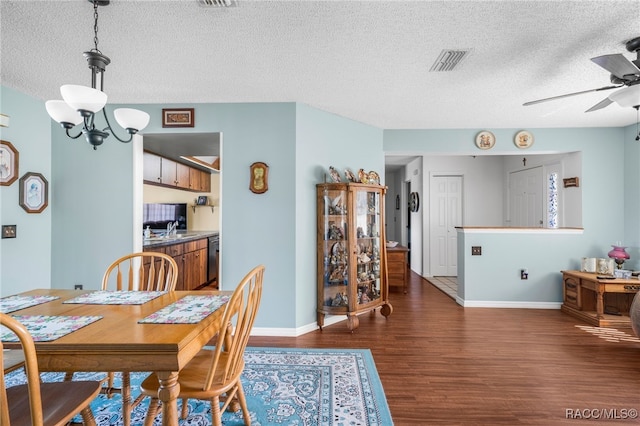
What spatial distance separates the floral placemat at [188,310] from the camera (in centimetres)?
147

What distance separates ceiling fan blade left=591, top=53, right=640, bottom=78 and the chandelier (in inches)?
107

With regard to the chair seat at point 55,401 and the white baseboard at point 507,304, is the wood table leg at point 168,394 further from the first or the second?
the white baseboard at point 507,304

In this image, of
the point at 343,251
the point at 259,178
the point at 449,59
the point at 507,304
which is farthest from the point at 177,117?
the point at 507,304

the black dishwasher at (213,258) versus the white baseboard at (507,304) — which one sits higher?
the black dishwasher at (213,258)

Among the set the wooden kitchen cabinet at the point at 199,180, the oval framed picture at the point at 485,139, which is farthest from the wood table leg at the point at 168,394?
the wooden kitchen cabinet at the point at 199,180

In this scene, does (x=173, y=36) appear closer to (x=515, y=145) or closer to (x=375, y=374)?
(x=375, y=374)

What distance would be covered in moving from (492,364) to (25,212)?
450 cm

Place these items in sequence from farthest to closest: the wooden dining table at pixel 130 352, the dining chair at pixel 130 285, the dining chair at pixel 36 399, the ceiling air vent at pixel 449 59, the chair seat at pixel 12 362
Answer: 1. the ceiling air vent at pixel 449 59
2. the dining chair at pixel 130 285
3. the chair seat at pixel 12 362
4. the wooden dining table at pixel 130 352
5. the dining chair at pixel 36 399

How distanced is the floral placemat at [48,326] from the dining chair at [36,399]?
0.18 meters

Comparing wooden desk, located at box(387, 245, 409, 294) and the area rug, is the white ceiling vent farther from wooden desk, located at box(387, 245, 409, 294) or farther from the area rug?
wooden desk, located at box(387, 245, 409, 294)

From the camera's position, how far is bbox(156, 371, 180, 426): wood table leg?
123cm

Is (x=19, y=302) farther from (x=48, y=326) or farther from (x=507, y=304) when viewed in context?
(x=507, y=304)

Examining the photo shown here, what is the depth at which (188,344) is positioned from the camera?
1297 mm

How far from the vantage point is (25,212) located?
10.2 feet
